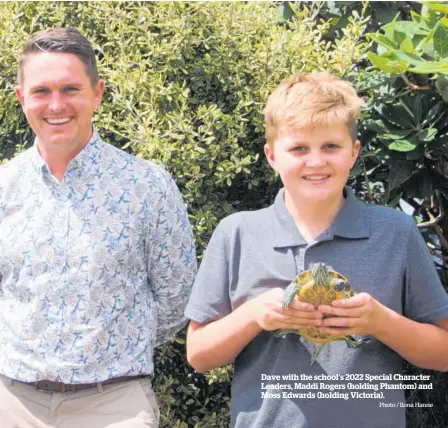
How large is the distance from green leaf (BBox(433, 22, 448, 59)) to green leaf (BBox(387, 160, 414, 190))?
0.56m

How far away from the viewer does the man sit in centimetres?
312

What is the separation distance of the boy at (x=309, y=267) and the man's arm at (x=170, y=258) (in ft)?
1.64

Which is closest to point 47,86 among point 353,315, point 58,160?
point 58,160

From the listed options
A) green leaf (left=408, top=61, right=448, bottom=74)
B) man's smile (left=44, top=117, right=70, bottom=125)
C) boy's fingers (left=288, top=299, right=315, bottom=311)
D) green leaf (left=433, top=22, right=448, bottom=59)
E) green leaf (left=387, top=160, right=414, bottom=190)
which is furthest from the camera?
green leaf (left=387, top=160, right=414, bottom=190)

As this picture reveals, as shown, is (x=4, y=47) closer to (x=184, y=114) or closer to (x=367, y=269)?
(x=184, y=114)

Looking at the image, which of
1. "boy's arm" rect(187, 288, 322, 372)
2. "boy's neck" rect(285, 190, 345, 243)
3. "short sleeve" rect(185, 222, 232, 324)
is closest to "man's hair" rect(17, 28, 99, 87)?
"short sleeve" rect(185, 222, 232, 324)

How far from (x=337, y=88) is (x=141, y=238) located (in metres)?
1.01

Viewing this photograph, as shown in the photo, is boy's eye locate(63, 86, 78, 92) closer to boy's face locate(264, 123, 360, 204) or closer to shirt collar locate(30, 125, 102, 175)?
shirt collar locate(30, 125, 102, 175)

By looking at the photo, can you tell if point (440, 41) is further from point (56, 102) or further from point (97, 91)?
point (56, 102)

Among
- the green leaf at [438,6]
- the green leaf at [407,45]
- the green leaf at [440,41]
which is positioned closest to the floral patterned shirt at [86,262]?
the green leaf at [407,45]

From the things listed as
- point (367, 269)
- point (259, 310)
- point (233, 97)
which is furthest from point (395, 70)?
point (259, 310)

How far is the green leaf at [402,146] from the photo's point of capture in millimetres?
3875

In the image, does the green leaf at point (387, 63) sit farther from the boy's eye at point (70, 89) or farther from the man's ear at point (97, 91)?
the boy's eye at point (70, 89)

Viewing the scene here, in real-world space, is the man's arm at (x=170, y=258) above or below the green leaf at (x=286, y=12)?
below
